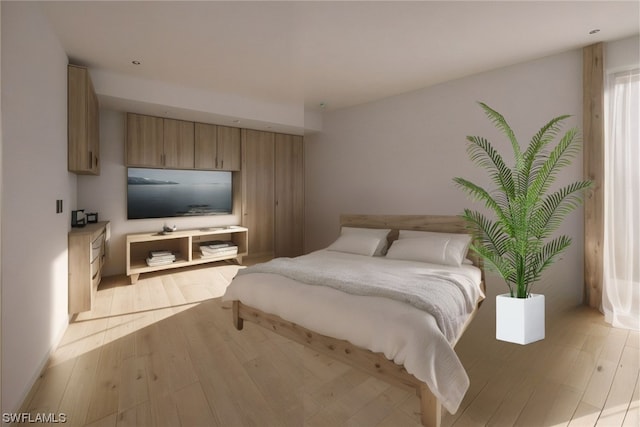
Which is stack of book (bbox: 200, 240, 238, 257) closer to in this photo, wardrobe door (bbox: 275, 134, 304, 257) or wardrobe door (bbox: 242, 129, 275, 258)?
wardrobe door (bbox: 242, 129, 275, 258)

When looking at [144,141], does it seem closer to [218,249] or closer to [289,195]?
[218,249]

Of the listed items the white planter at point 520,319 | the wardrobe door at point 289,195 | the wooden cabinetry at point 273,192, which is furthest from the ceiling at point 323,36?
the white planter at point 520,319

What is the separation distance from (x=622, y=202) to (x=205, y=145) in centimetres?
490

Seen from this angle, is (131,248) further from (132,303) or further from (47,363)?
(47,363)

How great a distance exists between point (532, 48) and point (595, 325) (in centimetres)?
254

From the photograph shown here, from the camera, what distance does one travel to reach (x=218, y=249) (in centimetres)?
477

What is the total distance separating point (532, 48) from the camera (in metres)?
3.02

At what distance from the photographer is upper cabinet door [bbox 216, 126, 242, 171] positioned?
4977mm

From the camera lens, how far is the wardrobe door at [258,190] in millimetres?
5277

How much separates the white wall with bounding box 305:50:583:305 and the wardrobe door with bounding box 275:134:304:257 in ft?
0.55

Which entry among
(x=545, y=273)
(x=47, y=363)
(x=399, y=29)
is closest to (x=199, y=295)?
(x=47, y=363)
